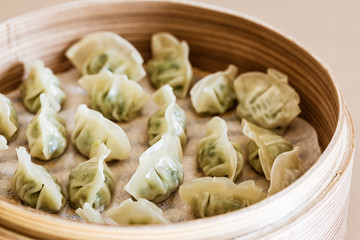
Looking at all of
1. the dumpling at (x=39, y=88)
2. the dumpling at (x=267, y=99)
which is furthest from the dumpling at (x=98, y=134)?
the dumpling at (x=267, y=99)

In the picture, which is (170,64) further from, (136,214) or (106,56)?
(136,214)

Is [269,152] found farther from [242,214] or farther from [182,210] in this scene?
[242,214]

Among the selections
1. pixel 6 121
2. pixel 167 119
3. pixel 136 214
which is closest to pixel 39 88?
pixel 6 121

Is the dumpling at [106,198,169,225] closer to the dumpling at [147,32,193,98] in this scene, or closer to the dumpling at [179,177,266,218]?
the dumpling at [179,177,266,218]

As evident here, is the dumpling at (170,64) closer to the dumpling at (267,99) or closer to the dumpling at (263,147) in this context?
the dumpling at (267,99)

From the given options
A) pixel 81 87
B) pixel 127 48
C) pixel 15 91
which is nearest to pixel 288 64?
pixel 127 48
